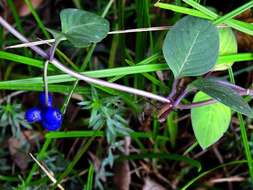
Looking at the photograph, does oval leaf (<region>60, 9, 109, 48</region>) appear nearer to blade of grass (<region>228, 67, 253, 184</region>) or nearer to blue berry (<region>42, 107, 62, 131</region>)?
blue berry (<region>42, 107, 62, 131</region>)

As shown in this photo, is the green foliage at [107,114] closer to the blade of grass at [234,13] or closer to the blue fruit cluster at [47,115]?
the blue fruit cluster at [47,115]

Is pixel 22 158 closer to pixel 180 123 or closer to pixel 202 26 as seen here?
pixel 180 123

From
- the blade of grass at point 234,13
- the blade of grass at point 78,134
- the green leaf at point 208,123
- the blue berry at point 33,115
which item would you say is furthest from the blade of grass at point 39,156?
the blade of grass at point 234,13

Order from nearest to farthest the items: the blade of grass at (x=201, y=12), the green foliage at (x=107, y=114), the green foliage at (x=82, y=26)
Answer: the green foliage at (x=82, y=26) < the blade of grass at (x=201, y=12) < the green foliage at (x=107, y=114)

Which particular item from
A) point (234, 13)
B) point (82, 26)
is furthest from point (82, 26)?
point (234, 13)

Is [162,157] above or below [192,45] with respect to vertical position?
below

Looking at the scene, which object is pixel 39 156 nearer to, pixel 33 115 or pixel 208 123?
pixel 33 115
